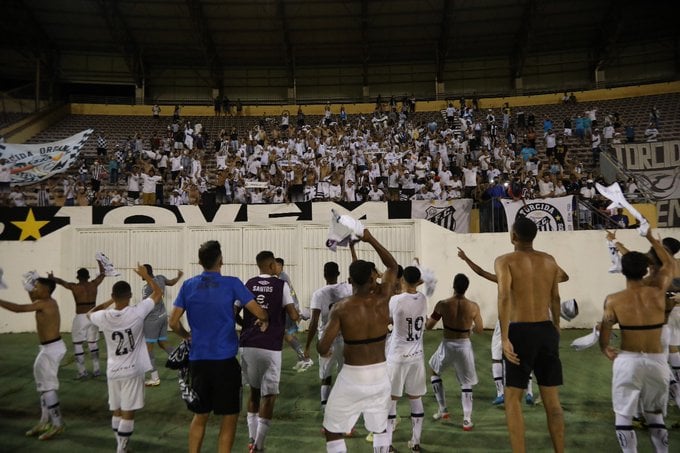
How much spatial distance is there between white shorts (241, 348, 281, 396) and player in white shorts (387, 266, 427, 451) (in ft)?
4.31

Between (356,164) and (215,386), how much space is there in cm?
1614

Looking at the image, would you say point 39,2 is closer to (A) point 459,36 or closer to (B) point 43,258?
(B) point 43,258

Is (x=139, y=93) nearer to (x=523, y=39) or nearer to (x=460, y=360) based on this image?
(x=523, y=39)

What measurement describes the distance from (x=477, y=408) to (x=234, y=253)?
8.43 meters

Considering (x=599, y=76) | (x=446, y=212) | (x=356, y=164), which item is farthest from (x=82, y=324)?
(x=599, y=76)

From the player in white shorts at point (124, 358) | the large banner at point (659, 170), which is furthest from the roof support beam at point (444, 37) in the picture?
the player in white shorts at point (124, 358)

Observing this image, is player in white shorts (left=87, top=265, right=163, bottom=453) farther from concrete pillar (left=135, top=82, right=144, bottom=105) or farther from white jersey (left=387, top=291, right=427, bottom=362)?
concrete pillar (left=135, top=82, right=144, bottom=105)

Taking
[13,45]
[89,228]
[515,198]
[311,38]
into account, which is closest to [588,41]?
[311,38]

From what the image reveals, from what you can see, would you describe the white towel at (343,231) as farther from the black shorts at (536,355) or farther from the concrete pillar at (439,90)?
the concrete pillar at (439,90)

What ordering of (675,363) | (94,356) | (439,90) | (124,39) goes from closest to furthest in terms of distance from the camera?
(675,363), (94,356), (124,39), (439,90)

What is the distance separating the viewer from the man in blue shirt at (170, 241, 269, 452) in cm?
505

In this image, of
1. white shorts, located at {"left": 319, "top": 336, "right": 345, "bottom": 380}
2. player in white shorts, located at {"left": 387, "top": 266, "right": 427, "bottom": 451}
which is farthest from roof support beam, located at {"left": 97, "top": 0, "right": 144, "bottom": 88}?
player in white shorts, located at {"left": 387, "top": 266, "right": 427, "bottom": 451}

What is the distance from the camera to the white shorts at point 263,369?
607cm

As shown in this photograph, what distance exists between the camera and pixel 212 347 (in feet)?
16.6
